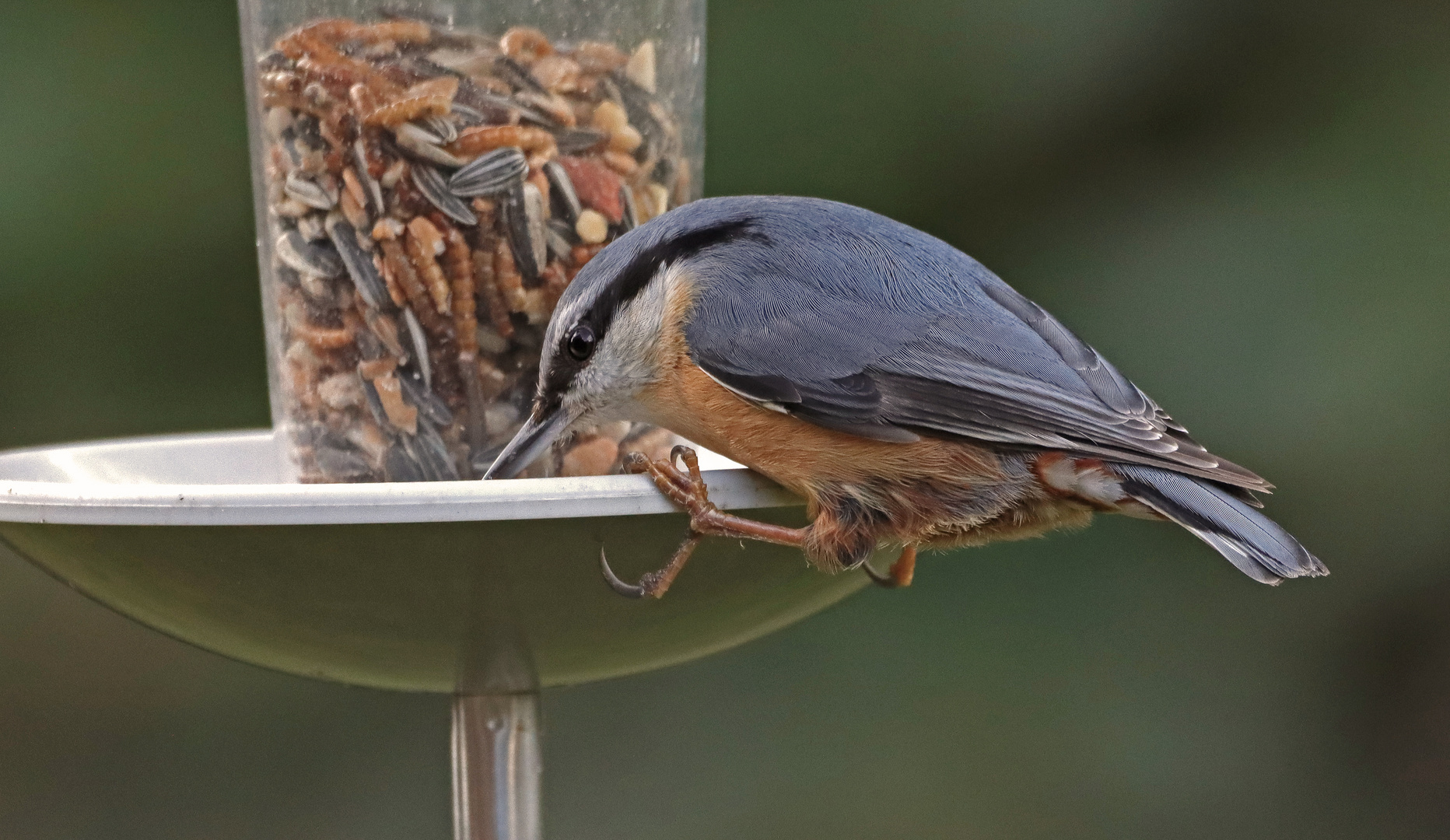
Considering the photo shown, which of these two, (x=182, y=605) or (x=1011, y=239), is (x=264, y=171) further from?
(x=1011, y=239)

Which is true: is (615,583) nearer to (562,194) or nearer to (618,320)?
(618,320)

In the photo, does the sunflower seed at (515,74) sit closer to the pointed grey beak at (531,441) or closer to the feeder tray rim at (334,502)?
the pointed grey beak at (531,441)

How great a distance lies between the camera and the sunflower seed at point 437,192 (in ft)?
5.91

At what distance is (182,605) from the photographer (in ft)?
4.53

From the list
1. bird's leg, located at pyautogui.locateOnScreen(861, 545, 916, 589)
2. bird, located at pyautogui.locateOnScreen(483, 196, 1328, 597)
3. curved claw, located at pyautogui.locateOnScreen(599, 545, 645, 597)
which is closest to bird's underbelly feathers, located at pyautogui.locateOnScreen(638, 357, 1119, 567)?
bird, located at pyautogui.locateOnScreen(483, 196, 1328, 597)

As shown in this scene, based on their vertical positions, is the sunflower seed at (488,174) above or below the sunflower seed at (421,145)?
below

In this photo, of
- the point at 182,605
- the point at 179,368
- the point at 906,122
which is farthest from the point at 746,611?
the point at 179,368

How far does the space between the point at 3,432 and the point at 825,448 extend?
1922mm

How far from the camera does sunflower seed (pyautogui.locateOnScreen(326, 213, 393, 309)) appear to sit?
184 cm

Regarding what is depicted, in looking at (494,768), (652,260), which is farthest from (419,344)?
(494,768)

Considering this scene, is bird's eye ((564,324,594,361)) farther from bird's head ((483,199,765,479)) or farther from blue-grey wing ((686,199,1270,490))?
blue-grey wing ((686,199,1270,490))

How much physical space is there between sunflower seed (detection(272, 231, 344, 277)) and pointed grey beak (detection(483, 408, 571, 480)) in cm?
31

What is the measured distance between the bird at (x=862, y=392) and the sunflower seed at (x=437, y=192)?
6.5 inches

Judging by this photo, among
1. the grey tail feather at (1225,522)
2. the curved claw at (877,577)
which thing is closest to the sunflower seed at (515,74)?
the curved claw at (877,577)
